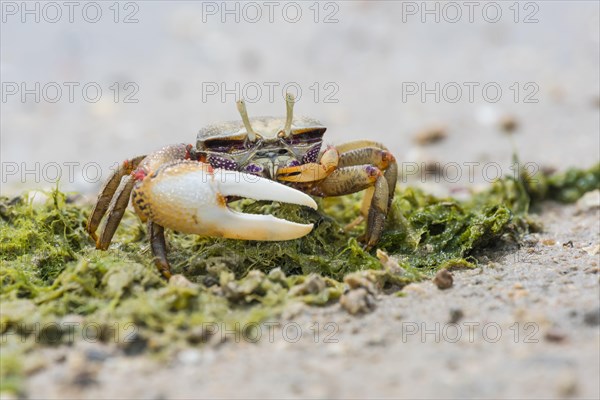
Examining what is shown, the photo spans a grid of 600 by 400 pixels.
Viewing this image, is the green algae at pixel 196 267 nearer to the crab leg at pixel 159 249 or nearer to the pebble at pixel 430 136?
the crab leg at pixel 159 249

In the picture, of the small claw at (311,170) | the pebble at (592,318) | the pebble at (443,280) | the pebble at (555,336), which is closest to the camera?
the pebble at (555,336)

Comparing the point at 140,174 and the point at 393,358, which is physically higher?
the point at 140,174

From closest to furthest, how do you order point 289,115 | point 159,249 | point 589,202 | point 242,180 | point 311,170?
point 242,180, point 159,249, point 311,170, point 289,115, point 589,202

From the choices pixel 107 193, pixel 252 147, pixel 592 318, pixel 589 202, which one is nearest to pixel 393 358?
pixel 592 318

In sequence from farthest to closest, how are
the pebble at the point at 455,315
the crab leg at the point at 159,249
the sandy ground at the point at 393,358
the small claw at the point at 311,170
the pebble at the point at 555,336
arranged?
the small claw at the point at 311,170
the crab leg at the point at 159,249
the pebble at the point at 455,315
the pebble at the point at 555,336
the sandy ground at the point at 393,358

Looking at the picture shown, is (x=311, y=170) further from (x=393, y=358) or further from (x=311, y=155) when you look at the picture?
(x=393, y=358)

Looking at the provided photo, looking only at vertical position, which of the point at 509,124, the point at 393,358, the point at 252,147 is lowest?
the point at 393,358

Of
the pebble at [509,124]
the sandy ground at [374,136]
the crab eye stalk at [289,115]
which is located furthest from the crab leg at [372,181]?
the pebble at [509,124]

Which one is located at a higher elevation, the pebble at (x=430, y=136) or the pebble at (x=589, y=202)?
the pebble at (x=430, y=136)
